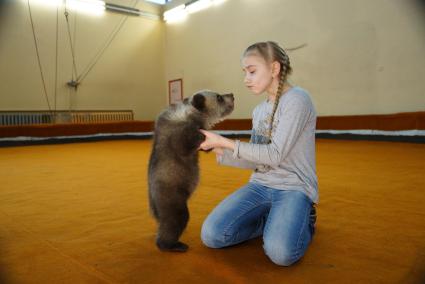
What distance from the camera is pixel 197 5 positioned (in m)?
13.2

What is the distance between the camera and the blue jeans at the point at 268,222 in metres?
1.84

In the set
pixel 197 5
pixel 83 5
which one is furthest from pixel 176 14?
pixel 83 5

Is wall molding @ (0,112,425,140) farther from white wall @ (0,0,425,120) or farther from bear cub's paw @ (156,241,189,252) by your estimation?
bear cub's paw @ (156,241,189,252)

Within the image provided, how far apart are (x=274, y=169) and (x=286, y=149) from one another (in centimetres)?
29

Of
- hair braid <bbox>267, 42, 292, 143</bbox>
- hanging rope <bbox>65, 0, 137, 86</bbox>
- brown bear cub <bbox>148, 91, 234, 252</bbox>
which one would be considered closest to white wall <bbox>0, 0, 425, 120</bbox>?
hanging rope <bbox>65, 0, 137, 86</bbox>

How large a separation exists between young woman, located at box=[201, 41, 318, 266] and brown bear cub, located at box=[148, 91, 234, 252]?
13 cm

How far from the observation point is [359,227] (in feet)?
8.01

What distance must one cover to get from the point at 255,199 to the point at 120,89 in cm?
1267

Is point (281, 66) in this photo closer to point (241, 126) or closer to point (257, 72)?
point (257, 72)

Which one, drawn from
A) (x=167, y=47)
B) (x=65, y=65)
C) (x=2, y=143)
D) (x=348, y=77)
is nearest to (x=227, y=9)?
(x=167, y=47)

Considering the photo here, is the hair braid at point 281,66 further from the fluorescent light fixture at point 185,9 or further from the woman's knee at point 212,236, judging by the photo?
the fluorescent light fixture at point 185,9

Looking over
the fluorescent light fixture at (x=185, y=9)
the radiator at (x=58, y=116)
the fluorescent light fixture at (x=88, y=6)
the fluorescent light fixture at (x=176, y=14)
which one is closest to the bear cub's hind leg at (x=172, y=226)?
the radiator at (x=58, y=116)

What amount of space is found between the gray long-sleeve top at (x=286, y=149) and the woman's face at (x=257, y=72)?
16cm

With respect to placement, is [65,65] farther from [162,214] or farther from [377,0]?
[162,214]
